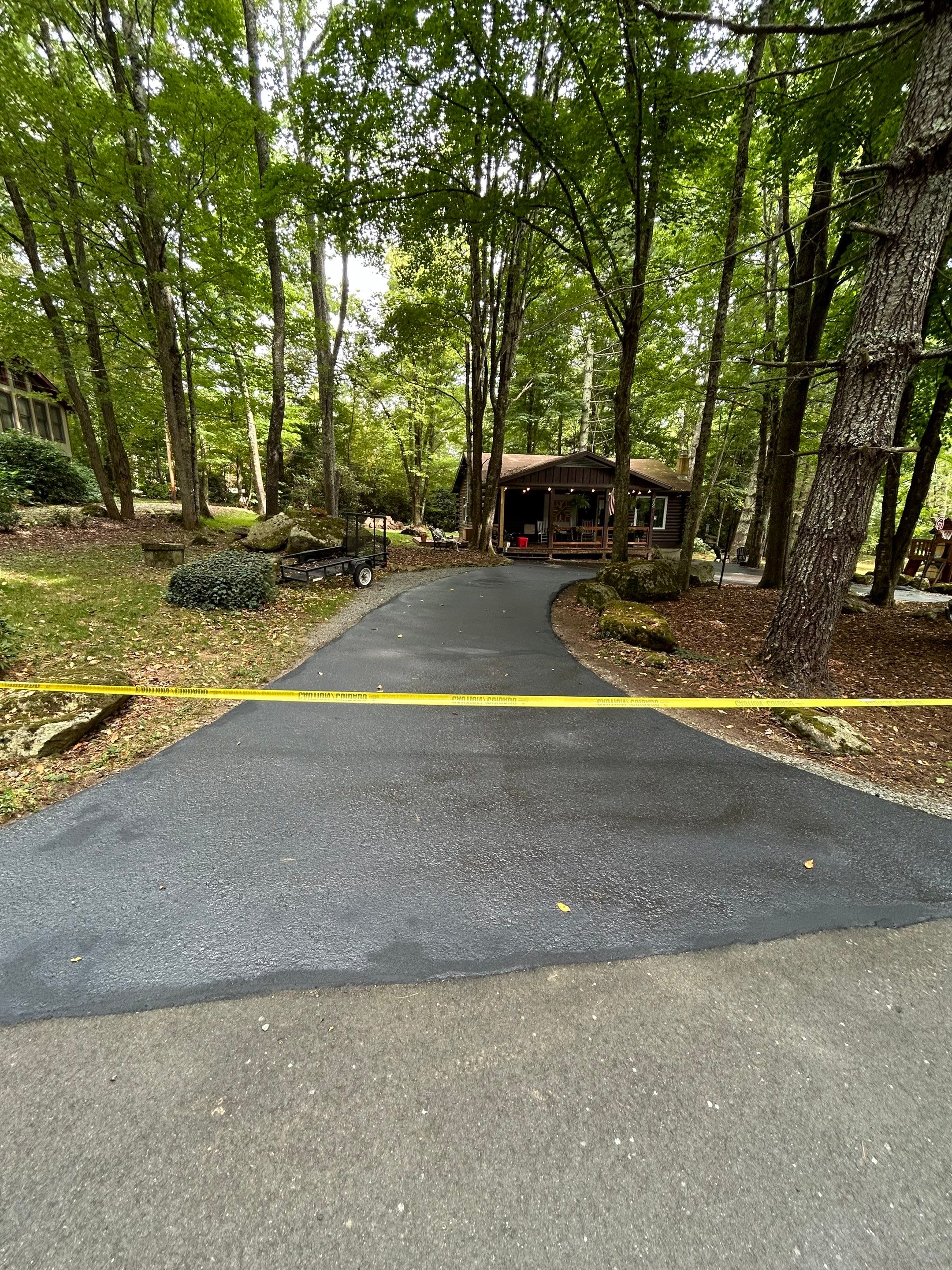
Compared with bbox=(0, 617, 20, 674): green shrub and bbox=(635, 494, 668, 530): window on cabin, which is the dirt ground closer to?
bbox=(0, 617, 20, 674): green shrub

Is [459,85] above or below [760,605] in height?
above

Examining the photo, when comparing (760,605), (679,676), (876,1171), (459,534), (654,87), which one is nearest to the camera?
(876,1171)

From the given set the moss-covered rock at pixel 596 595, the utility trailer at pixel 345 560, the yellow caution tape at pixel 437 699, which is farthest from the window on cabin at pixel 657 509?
the yellow caution tape at pixel 437 699

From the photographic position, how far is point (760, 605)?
1045 cm

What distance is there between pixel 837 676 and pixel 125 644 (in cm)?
866

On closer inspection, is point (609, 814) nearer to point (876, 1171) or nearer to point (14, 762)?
point (876, 1171)

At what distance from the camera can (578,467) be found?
21.4m

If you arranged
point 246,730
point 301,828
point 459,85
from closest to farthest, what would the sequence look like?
point 301,828, point 246,730, point 459,85

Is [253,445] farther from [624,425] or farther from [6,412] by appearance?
[624,425]

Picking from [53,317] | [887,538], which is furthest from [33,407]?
[887,538]

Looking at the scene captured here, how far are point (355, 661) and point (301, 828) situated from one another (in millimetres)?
3202

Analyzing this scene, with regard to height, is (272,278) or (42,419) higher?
(272,278)

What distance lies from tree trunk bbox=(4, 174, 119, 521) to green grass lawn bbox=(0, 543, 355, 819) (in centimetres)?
642

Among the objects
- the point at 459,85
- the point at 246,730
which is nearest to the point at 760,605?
the point at 246,730
